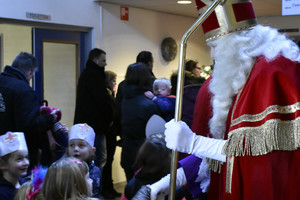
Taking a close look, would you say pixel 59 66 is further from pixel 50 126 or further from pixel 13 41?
pixel 50 126

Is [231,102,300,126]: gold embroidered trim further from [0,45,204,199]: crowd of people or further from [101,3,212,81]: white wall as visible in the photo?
[101,3,212,81]: white wall

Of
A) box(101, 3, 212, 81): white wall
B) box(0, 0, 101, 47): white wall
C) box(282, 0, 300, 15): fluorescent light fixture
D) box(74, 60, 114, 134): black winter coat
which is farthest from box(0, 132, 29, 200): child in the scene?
box(101, 3, 212, 81): white wall

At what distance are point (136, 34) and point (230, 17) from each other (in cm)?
458

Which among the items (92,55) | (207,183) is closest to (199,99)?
(207,183)

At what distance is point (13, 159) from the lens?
305 cm

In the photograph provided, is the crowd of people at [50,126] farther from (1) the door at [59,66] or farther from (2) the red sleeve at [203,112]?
(1) the door at [59,66]

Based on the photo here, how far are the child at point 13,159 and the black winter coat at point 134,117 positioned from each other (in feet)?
3.58

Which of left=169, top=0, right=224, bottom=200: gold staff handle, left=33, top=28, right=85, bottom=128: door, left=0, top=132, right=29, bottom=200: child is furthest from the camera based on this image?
left=33, top=28, right=85, bottom=128: door

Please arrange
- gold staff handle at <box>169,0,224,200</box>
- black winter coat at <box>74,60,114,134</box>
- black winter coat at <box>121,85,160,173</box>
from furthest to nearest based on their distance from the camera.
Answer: black winter coat at <box>74,60,114,134</box> → black winter coat at <box>121,85,160,173</box> → gold staff handle at <box>169,0,224,200</box>

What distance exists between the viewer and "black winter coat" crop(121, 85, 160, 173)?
3941 mm

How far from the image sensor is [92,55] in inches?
198

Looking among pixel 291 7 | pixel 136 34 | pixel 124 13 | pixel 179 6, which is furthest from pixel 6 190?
pixel 179 6

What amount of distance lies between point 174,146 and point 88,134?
1.66 metres

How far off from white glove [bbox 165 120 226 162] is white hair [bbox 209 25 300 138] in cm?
13
